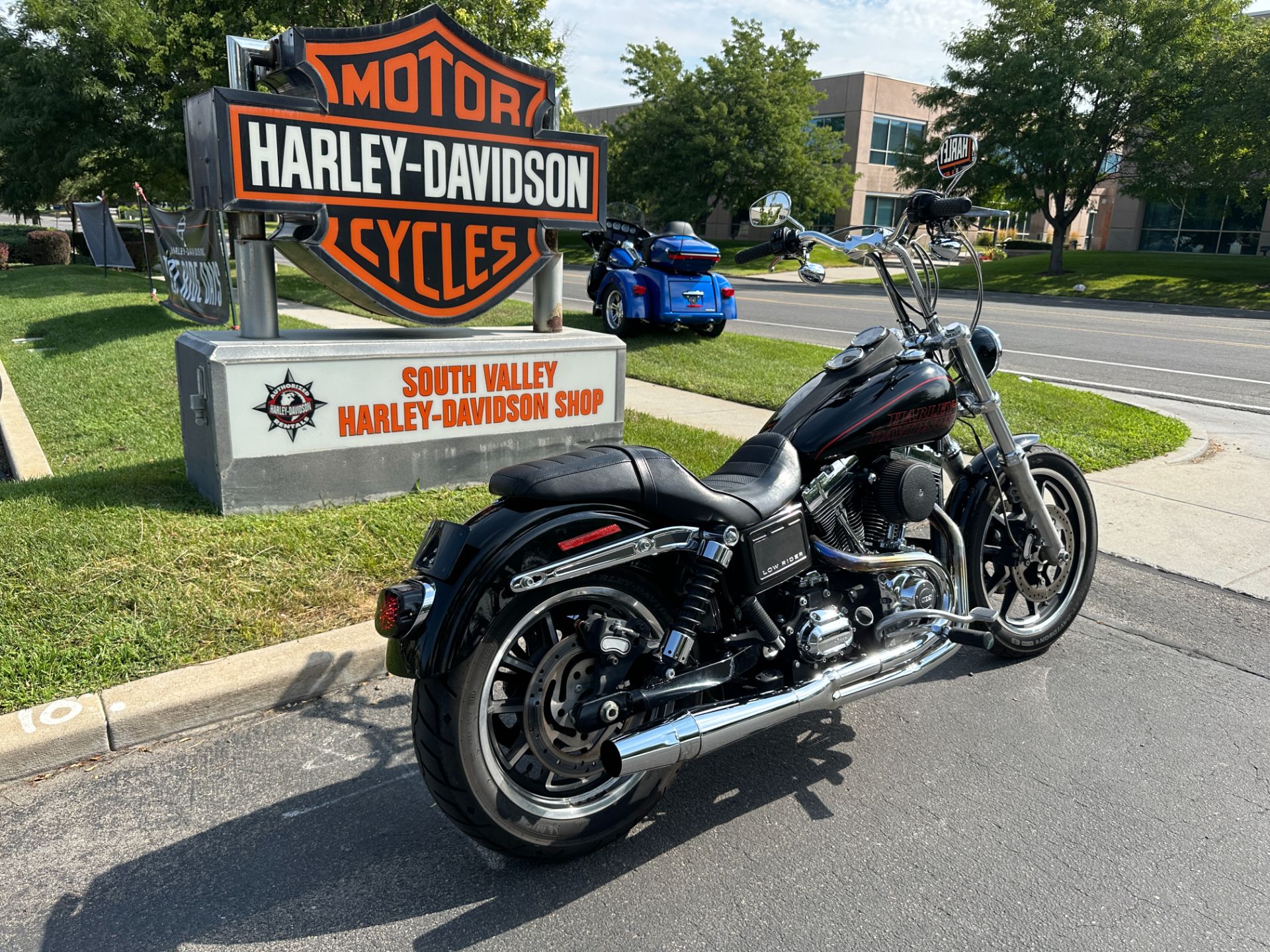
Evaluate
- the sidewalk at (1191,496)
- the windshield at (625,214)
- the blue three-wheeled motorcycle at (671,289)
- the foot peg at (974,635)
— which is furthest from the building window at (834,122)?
the foot peg at (974,635)

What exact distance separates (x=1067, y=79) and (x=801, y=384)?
26.9 meters

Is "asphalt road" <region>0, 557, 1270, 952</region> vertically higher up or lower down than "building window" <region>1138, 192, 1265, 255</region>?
lower down

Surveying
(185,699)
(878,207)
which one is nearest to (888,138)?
(878,207)

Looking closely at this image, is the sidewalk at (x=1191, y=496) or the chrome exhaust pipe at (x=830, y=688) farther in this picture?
the sidewalk at (x=1191, y=496)

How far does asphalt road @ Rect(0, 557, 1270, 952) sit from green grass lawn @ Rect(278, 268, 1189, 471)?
392cm

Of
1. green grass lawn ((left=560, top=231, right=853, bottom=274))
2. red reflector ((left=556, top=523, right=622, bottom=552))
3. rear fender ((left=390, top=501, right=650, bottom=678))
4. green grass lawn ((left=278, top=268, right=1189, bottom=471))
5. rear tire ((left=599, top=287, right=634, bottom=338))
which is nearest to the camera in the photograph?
rear fender ((left=390, top=501, right=650, bottom=678))

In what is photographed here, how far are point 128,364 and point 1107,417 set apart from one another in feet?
29.7

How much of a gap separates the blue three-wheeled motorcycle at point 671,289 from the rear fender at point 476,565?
29.8ft

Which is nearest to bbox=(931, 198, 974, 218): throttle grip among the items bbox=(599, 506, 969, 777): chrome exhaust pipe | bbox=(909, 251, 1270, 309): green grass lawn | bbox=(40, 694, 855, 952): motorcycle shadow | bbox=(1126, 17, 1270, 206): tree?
bbox=(599, 506, 969, 777): chrome exhaust pipe

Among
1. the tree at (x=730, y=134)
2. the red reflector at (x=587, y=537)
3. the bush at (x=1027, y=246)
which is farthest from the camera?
the bush at (x=1027, y=246)

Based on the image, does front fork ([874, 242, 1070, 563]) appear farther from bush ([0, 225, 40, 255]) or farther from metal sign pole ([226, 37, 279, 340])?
bush ([0, 225, 40, 255])

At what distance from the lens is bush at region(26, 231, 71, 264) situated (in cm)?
2491

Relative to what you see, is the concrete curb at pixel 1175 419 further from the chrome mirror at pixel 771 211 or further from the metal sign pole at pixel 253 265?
the metal sign pole at pixel 253 265

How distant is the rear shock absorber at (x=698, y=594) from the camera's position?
8.52ft
